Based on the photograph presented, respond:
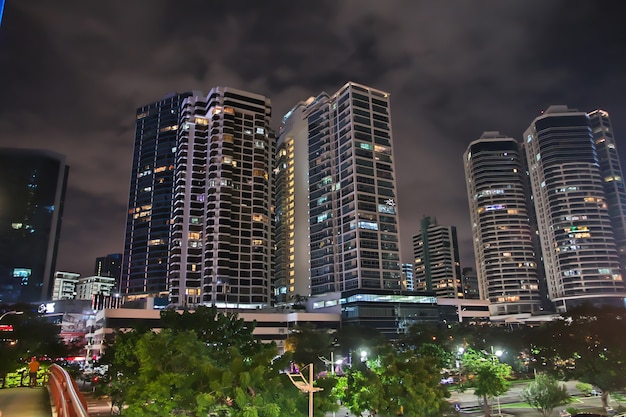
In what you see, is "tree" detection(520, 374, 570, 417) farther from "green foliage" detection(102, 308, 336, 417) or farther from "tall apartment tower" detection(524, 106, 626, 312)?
"tall apartment tower" detection(524, 106, 626, 312)

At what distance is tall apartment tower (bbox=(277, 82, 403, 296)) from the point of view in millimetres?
141750

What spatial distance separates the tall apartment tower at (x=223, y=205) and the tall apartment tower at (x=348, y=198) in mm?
15288

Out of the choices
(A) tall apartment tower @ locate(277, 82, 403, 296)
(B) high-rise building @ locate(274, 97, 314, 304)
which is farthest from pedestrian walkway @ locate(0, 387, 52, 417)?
(B) high-rise building @ locate(274, 97, 314, 304)

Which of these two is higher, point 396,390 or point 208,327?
point 208,327

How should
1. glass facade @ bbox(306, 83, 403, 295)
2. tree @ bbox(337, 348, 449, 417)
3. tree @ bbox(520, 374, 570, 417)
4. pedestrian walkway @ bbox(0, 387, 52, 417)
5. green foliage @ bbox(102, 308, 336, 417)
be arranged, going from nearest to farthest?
green foliage @ bbox(102, 308, 336, 417) < pedestrian walkway @ bbox(0, 387, 52, 417) < tree @ bbox(337, 348, 449, 417) < tree @ bbox(520, 374, 570, 417) < glass facade @ bbox(306, 83, 403, 295)

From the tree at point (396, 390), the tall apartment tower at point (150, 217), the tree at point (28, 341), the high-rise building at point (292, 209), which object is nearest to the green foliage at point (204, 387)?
the tree at point (396, 390)

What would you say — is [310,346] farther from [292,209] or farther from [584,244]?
[584,244]

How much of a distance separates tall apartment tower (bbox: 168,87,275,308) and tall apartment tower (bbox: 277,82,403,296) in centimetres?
1529

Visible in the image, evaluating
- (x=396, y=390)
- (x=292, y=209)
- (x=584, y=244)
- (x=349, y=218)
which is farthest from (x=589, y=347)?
(x=584, y=244)

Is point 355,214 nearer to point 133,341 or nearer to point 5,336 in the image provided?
point 5,336

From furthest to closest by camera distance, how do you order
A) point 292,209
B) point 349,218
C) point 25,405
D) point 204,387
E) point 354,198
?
point 292,209 < point 349,218 < point 354,198 < point 25,405 < point 204,387

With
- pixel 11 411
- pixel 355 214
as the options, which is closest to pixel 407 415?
pixel 11 411

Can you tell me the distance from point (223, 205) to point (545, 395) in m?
117

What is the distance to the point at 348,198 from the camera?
148m
